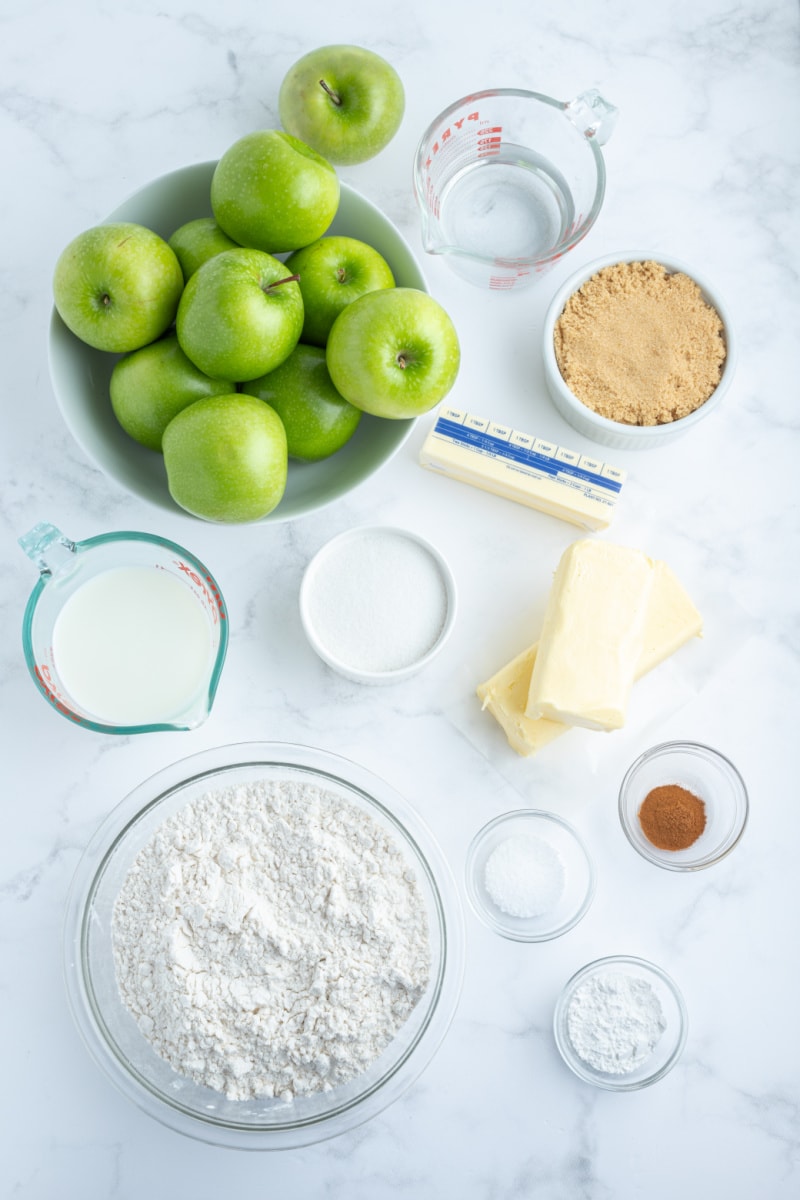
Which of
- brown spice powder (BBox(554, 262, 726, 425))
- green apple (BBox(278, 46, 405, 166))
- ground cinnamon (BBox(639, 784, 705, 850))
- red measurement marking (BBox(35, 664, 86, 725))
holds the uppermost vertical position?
green apple (BBox(278, 46, 405, 166))

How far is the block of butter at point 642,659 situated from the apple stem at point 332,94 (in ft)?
2.25

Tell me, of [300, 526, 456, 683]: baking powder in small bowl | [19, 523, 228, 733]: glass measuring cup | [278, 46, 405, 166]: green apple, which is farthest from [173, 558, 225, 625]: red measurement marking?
[278, 46, 405, 166]: green apple

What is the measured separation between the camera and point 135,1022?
3.66ft

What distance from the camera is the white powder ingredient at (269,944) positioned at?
1051 millimetres

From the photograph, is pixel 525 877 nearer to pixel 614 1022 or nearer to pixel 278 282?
pixel 614 1022

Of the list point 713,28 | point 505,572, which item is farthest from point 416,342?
point 713,28

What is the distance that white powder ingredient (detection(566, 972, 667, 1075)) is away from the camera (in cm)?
117

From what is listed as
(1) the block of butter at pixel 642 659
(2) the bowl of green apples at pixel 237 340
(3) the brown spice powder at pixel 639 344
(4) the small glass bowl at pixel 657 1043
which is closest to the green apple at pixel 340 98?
(2) the bowl of green apples at pixel 237 340

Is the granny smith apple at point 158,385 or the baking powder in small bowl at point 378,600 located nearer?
the granny smith apple at point 158,385

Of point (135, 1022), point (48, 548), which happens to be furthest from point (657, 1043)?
point (48, 548)

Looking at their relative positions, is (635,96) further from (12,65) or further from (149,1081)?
(149,1081)

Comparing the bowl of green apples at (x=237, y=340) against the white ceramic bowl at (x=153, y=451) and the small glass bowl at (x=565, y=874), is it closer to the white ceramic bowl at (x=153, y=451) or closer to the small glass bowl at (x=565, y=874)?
the white ceramic bowl at (x=153, y=451)

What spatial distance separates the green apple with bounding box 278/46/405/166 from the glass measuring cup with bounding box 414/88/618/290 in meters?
0.07

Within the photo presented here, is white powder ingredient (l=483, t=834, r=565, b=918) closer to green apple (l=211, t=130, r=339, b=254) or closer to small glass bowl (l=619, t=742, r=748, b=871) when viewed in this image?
small glass bowl (l=619, t=742, r=748, b=871)
